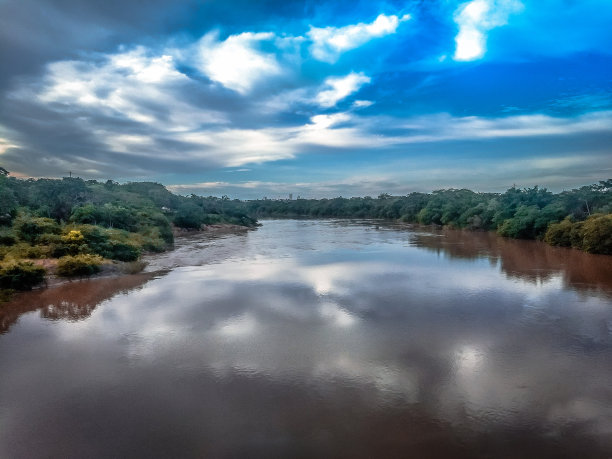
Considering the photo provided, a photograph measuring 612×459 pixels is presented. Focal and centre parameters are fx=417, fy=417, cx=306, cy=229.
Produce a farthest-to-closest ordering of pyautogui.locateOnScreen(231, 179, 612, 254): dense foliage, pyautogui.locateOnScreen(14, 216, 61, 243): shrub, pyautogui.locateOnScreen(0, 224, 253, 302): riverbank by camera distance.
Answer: pyautogui.locateOnScreen(231, 179, 612, 254): dense foliage, pyautogui.locateOnScreen(14, 216, 61, 243): shrub, pyautogui.locateOnScreen(0, 224, 253, 302): riverbank

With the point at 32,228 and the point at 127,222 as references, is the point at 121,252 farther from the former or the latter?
the point at 127,222

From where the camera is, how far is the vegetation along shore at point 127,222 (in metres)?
23.8

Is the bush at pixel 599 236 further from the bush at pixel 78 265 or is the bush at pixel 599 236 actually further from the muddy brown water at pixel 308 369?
the bush at pixel 78 265

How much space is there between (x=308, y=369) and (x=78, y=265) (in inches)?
687

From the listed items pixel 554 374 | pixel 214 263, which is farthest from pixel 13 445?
pixel 214 263

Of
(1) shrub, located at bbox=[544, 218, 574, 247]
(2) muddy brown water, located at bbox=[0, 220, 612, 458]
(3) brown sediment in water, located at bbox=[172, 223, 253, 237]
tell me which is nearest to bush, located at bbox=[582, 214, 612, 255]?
(1) shrub, located at bbox=[544, 218, 574, 247]

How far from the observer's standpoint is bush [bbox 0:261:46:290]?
65.0 feet

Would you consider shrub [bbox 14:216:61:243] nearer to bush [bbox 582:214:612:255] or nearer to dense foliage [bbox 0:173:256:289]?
dense foliage [bbox 0:173:256:289]

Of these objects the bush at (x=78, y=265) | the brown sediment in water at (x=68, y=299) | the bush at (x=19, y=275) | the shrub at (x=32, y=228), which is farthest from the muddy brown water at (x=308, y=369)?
the shrub at (x=32, y=228)

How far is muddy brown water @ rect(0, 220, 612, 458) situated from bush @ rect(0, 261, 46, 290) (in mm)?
866

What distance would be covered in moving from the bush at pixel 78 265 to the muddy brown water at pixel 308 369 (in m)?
1.41

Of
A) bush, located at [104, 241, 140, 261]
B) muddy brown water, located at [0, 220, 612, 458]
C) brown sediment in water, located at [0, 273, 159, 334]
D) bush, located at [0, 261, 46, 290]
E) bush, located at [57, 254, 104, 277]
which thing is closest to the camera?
muddy brown water, located at [0, 220, 612, 458]

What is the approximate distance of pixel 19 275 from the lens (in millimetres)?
19969

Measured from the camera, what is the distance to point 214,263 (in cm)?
3020
